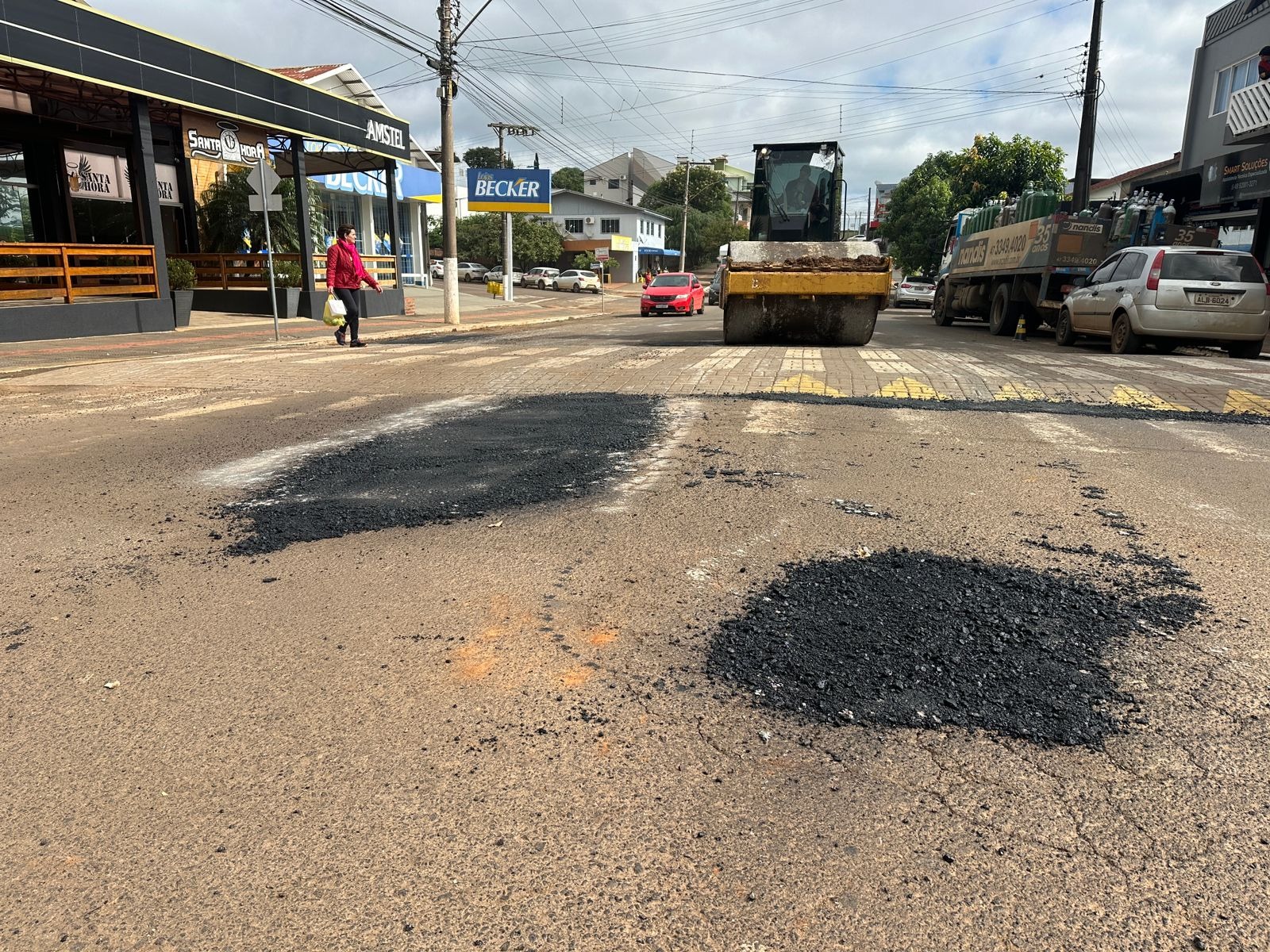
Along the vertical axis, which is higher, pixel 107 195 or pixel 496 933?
pixel 107 195

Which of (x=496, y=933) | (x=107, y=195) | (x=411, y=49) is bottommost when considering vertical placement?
(x=496, y=933)

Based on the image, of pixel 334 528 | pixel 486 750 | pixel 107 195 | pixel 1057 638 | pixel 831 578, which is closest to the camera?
pixel 486 750

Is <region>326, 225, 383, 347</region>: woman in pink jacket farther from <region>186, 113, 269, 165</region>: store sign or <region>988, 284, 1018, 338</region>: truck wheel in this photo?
<region>988, 284, 1018, 338</region>: truck wheel

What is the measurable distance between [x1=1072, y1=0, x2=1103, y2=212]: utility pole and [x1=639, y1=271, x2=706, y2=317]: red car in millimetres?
12161

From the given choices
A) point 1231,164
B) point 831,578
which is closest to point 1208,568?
point 831,578

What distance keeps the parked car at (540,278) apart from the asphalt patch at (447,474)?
2016 inches

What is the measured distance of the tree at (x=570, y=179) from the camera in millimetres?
102875

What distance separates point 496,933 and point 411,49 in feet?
68.6

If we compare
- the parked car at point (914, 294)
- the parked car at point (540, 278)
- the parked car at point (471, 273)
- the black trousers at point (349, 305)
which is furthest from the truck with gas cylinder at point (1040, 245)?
the parked car at point (471, 273)

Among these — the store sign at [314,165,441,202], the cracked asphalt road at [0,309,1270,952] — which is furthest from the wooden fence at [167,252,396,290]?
the cracked asphalt road at [0,309,1270,952]

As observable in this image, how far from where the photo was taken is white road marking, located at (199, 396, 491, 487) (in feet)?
18.2

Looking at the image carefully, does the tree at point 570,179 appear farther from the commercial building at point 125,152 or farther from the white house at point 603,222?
the commercial building at point 125,152

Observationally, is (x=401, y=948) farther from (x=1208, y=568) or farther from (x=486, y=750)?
(x=1208, y=568)

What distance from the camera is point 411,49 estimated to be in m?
19.0
